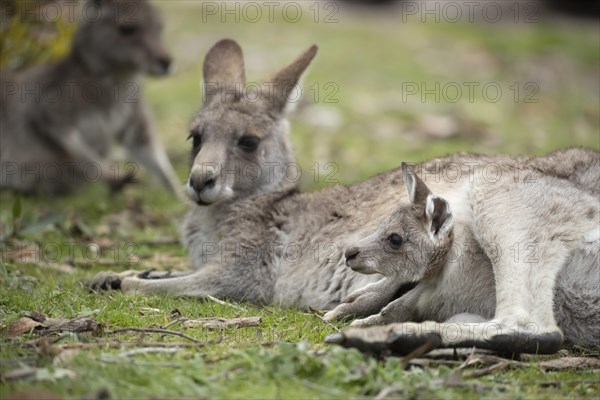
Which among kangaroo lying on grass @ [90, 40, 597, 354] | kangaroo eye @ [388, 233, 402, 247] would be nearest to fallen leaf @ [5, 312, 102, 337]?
kangaroo lying on grass @ [90, 40, 597, 354]

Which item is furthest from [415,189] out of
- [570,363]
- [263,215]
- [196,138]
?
[196,138]

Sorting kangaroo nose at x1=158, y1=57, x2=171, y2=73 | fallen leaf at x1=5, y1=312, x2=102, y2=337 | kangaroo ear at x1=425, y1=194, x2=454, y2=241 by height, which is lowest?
fallen leaf at x1=5, y1=312, x2=102, y2=337

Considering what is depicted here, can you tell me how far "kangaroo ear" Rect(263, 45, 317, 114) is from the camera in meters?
6.89

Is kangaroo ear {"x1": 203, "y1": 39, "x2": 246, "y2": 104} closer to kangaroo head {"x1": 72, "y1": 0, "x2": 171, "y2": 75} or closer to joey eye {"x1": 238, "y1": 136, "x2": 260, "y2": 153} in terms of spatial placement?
joey eye {"x1": 238, "y1": 136, "x2": 260, "y2": 153}

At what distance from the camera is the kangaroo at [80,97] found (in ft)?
31.7

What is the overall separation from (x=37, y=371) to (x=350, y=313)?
208 cm

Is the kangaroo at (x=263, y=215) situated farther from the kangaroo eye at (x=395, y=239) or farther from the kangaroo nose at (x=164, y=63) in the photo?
the kangaroo nose at (x=164, y=63)

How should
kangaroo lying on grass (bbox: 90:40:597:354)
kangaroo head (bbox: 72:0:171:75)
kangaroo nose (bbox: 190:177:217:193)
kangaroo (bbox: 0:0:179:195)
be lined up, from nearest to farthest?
kangaroo lying on grass (bbox: 90:40:597:354), kangaroo nose (bbox: 190:177:217:193), kangaroo (bbox: 0:0:179:195), kangaroo head (bbox: 72:0:171:75)

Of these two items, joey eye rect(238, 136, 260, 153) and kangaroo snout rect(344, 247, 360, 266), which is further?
joey eye rect(238, 136, 260, 153)

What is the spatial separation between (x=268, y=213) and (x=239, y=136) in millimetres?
645

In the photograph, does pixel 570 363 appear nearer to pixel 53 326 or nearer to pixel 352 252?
pixel 352 252

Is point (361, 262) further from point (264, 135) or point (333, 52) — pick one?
point (333, 52)

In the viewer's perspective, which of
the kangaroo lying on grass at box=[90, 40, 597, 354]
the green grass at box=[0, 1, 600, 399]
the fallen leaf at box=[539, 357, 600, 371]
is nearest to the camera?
the green grass at box=[0, 1, 600, 399]

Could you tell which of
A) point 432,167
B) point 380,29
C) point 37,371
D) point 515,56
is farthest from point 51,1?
point 380,29
